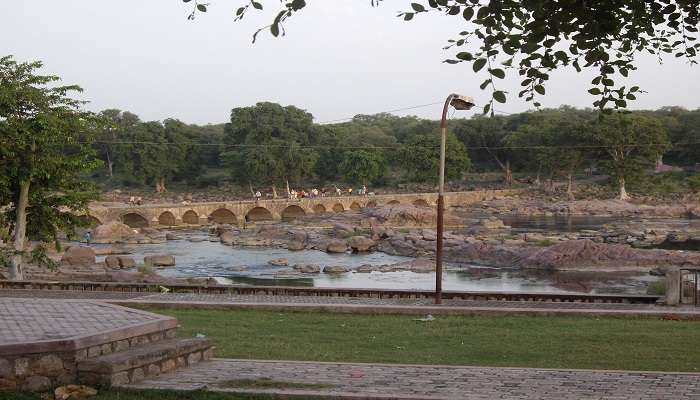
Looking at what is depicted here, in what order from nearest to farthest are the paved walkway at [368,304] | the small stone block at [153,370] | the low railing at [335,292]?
the small stone block at [153,370] → the paved walkway at [368,304] → the low railing at [335,292]

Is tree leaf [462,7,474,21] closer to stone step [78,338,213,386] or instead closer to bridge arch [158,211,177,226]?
stone step [78,338,213,386]

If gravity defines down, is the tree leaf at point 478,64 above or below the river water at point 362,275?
above

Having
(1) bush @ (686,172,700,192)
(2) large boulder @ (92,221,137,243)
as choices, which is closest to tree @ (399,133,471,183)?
(1) bush @ (686,172,700,192)

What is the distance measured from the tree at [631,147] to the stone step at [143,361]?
7593 centimetres

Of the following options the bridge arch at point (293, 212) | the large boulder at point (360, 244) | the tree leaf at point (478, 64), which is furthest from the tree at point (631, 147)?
the tree leaf at point (478, 64)

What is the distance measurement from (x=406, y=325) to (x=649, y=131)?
7406 centimetres

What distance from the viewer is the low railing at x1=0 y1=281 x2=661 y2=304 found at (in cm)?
1777

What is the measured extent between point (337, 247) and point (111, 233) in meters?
15.8

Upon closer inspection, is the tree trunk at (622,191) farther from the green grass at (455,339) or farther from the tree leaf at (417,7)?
the tree leaf at (417,7)

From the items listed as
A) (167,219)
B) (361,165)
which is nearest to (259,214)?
(167,219)

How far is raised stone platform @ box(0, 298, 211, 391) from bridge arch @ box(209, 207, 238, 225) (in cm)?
5758

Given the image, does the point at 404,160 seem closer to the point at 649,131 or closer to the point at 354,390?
the point at 649,131

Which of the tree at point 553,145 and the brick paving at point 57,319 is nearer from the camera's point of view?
the brick paving at point 57,319

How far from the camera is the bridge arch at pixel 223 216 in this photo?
68375 millimetres
